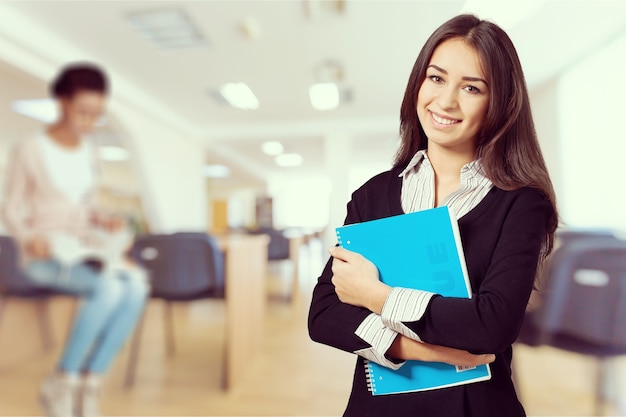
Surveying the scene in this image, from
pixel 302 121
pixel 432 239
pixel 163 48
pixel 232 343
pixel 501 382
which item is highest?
pixel 163 48

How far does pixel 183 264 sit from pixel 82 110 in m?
0.66

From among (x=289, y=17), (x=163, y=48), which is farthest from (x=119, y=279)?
(x=289, y=17)

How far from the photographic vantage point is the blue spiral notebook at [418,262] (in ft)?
1.64

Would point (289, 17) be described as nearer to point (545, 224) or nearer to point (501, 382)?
point (545, 224)

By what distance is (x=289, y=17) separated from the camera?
122 cm

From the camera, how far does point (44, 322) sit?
1135 mm

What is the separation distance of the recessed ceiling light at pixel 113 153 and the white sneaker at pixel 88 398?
742 mm

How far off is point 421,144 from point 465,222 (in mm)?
193

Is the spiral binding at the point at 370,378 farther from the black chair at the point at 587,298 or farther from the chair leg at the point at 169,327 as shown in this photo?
the chair leg at the point at 169,327

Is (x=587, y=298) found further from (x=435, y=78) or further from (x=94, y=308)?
(x=94, y=308)

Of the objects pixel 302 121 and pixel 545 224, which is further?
pixel 302 121

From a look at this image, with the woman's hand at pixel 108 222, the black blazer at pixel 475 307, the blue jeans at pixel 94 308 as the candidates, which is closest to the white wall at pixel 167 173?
the woman's hand at pixel 108 222

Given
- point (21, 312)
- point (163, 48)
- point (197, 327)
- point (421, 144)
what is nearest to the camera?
point (421, 144)

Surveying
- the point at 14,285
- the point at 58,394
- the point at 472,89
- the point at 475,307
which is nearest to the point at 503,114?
the point at 472,89
